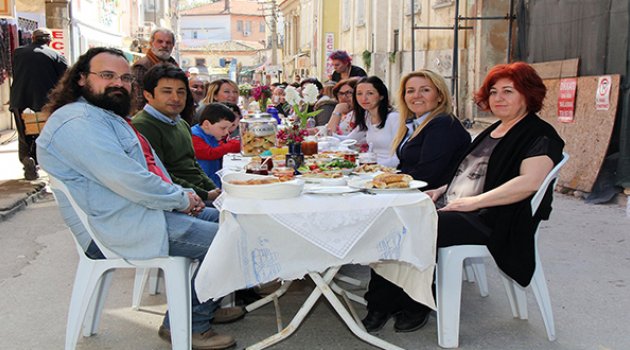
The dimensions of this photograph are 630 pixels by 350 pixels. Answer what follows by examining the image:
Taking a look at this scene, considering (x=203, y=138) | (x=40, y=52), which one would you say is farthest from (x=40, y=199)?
(x=203, y=138)

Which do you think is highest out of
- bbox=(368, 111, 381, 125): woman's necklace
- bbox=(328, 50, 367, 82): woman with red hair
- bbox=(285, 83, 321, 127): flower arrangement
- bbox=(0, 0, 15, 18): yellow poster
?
bbox=(0, 0, 15, 18): yellow poster

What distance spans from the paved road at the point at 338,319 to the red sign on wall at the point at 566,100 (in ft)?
8.29

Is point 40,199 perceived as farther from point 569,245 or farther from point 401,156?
point 569,245

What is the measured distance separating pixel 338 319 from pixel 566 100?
5407 mm

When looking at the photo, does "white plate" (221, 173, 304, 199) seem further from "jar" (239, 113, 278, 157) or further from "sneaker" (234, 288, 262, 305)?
"jar" (239, 113, 278, 157)

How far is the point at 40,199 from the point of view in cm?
788

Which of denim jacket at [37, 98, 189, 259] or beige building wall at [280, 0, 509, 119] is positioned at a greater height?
beige building wall at [280, 0, 509, 119]

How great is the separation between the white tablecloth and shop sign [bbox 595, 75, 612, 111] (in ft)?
16.5

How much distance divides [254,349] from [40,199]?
5480mm

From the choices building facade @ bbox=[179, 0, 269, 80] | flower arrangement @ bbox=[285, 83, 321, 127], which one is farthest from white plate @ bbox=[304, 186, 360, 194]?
building facade @ bbox=[179, 0, 269, 80]

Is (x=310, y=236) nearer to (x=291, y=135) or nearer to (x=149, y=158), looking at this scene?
(x=149, y=158)

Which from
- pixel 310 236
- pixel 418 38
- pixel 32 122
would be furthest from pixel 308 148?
pixel 418 38

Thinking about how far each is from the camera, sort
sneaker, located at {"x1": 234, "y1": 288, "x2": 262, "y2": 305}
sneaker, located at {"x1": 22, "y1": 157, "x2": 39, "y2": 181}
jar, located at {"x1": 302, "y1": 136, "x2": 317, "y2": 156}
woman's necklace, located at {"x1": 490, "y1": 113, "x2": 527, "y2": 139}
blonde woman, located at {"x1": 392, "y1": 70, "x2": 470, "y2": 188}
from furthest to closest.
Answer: sneaker, located at {"x1": 22, "y1": 157, "x2": 39, "y2": 181}
jar, located at {"x1": 302, "y1": 136, "x2": 317, "y2": 156}
sneaker, located at {"x1": 234, "y1": 288, "x2": 262, "y2": 305}
blonde woman, located at {"x1": 392, "y1": 70, "x2": 470, "y2": 188}
woman's necklace, located at {"x1": 490, "y1": 113, "x2": 527, "y2": 139}

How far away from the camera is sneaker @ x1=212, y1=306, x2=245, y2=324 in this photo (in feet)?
12.6
